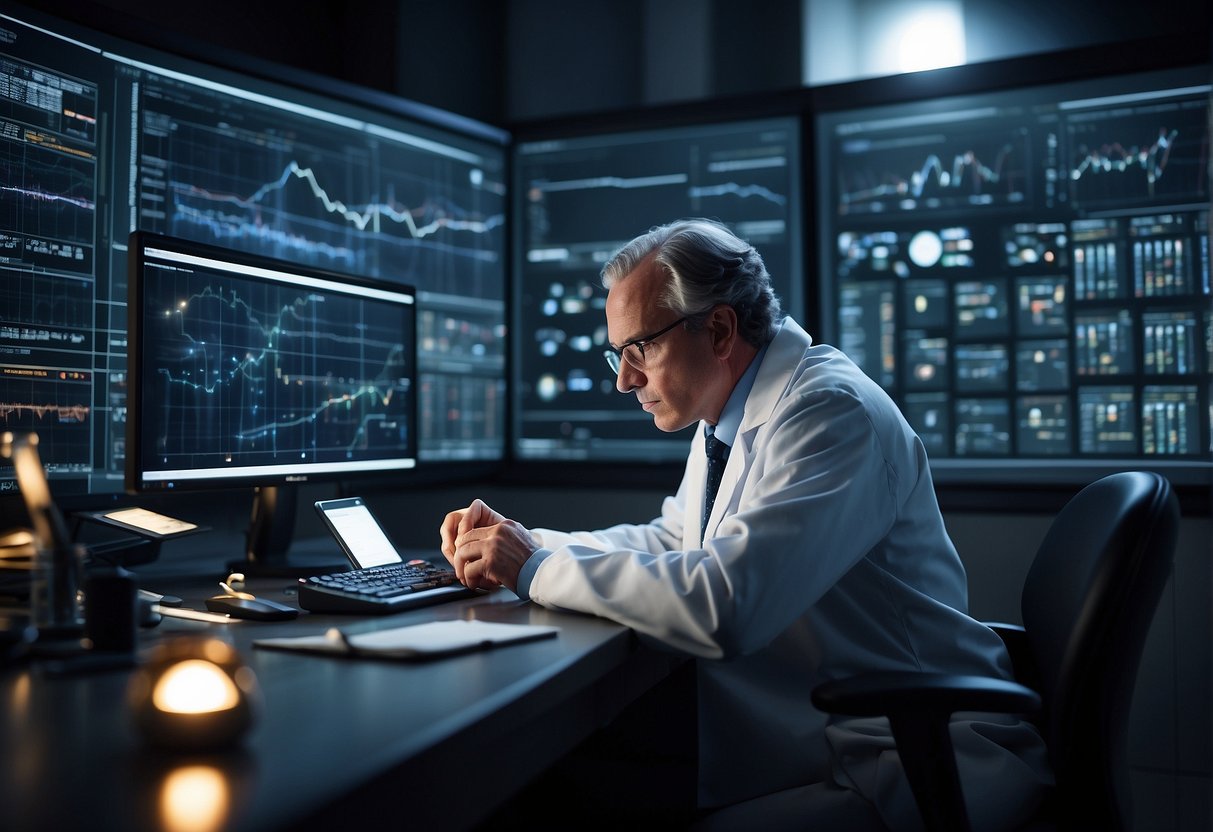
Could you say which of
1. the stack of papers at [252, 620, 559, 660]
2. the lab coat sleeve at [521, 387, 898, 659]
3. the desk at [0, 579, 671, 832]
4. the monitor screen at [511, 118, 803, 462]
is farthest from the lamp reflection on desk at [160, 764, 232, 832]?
the monitor screen at [511, 118, 803, 462]

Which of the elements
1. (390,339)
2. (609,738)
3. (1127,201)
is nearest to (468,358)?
(390,339)

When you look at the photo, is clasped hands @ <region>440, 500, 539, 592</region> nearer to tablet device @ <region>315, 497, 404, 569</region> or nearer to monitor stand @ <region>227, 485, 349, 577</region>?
tablet device @ <region>315, 497, 404, 569</region>

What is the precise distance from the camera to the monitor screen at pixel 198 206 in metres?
1.62

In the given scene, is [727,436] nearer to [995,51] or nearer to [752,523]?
[752,523]

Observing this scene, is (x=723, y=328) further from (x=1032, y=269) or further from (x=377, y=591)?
(x=1032, y=269)

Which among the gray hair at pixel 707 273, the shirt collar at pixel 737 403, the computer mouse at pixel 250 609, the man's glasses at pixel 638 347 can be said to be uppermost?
the gray hair at pixel 707 273

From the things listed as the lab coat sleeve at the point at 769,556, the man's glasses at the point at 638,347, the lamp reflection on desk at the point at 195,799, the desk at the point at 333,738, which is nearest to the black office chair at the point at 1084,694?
the lab coat sleeve at the point at 769,556

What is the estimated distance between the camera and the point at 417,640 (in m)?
1.06

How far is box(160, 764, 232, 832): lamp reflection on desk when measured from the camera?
0.58 m

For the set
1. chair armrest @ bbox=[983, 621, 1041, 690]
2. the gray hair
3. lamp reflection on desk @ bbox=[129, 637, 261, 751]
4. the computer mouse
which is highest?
the gray hair

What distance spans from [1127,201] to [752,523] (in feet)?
5.18

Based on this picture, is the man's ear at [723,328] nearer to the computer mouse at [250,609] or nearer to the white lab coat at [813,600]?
the white lab coat at [813,600]

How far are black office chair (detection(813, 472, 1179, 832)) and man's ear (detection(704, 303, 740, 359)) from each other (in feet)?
2.19

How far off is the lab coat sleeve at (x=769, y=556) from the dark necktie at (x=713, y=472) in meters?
0.26
